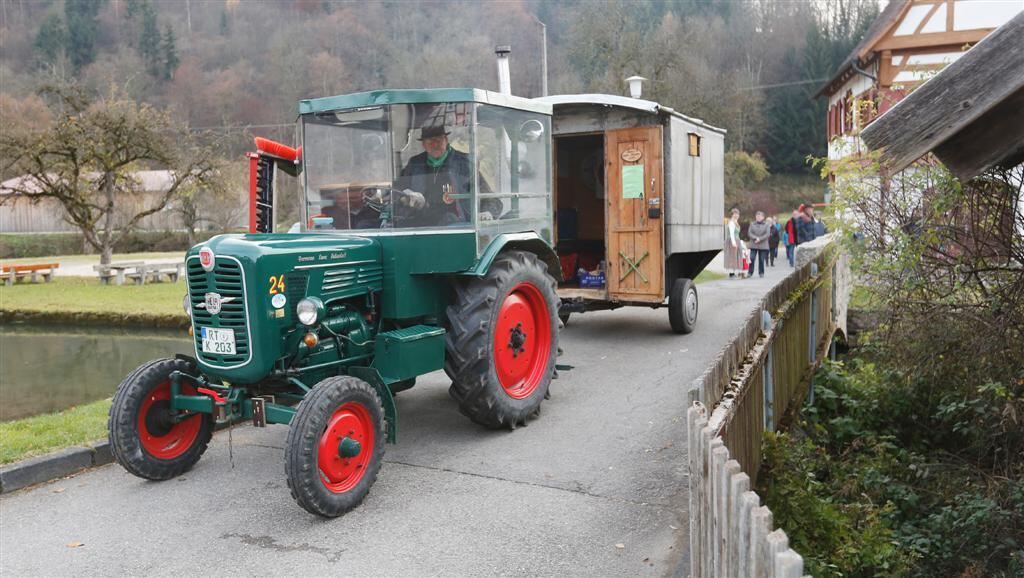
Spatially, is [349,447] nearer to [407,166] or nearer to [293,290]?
[293,290]

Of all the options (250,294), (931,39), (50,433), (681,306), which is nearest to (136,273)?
(681,306)

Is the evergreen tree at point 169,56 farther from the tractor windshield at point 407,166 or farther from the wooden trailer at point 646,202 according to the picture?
the tractor windshield at point 407,166

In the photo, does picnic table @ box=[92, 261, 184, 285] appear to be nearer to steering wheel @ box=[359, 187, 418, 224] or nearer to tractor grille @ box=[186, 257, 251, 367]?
steering wheel @ box=[359, 187, 418, 224]

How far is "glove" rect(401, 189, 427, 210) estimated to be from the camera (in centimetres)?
605

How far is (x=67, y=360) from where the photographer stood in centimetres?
1417

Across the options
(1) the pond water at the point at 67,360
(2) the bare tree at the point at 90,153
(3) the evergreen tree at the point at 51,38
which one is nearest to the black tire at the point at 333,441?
(1) the pond water at the point at 67,360

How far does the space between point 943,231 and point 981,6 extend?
17.3 metres

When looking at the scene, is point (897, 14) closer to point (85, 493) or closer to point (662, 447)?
point (662, 447)

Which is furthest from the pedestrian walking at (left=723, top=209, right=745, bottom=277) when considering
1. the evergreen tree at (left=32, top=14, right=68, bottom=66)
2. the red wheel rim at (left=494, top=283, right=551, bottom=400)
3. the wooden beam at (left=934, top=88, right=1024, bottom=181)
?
the evergreen tree at (left=32, top=14, right=68, bottom=66)

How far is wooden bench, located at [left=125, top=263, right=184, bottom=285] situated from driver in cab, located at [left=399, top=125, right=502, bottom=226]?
21.2 m

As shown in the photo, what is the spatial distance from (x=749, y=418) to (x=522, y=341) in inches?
89.9

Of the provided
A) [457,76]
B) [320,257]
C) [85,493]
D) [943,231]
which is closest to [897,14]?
[943,231]

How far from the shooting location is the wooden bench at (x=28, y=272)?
2597cm

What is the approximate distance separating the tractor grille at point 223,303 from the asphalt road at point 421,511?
2.97ft
